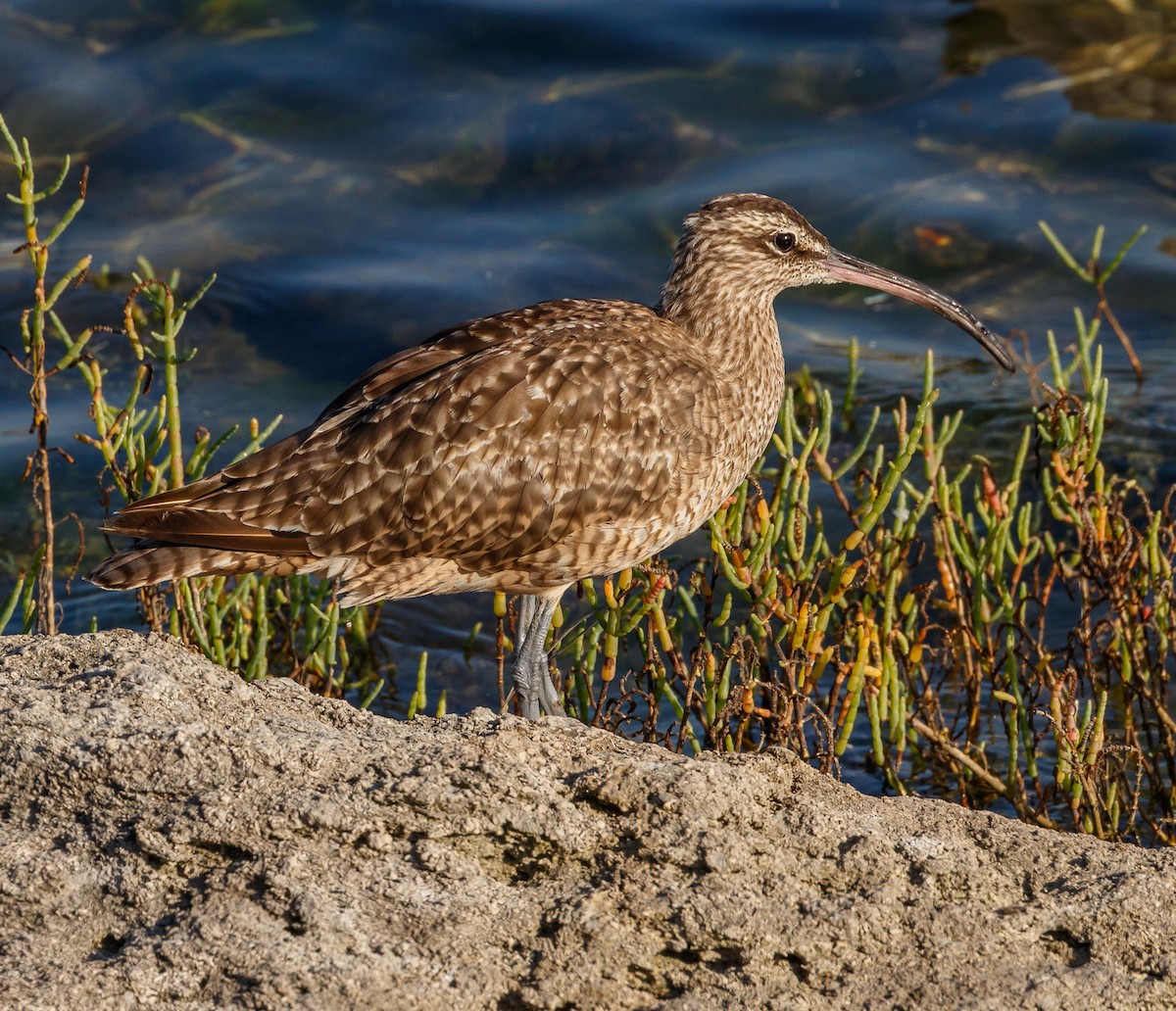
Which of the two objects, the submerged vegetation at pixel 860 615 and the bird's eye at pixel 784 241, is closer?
the submerged vegetation at pixel 860 615

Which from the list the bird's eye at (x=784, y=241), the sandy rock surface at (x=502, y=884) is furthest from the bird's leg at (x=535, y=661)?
the sandy rock surface at (x=502, y=884)

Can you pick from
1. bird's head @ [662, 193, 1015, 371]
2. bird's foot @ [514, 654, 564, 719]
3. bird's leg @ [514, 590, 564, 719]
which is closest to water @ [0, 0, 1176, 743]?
bird's head @ [662, 193, 1015, 371]

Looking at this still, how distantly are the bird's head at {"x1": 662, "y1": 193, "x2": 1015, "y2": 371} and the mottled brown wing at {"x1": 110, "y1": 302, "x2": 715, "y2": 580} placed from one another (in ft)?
2.75

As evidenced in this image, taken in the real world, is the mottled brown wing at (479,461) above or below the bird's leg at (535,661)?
above

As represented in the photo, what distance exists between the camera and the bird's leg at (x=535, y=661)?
585 centimetres

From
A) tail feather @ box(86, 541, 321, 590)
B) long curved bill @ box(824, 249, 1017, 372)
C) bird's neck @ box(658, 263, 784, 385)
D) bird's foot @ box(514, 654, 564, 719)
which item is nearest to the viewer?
tail feather @ box(86, 541, 321, 590)

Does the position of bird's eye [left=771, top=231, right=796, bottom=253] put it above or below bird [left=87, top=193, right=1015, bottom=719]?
above

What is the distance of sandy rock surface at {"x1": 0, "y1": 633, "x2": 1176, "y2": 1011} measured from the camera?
3268mm

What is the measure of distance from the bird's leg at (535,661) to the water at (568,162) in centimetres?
432

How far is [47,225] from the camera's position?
12258mm

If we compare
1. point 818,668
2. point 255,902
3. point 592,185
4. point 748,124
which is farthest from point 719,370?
point 748,124

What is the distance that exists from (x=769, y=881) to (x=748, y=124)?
1089 centimetres

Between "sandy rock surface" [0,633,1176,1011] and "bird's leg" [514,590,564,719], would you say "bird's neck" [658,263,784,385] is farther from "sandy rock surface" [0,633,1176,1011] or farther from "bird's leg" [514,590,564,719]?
"sandy rock surface" [0,633,1176,1011]

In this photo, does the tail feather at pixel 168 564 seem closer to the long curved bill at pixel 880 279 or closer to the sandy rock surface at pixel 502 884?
the sandy rock surface at pixel 502 884
